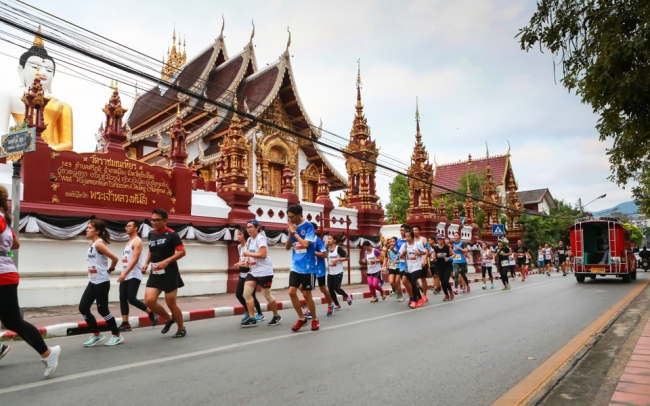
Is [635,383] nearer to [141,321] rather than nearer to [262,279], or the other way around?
[262,279]

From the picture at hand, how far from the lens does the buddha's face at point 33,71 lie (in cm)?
1555

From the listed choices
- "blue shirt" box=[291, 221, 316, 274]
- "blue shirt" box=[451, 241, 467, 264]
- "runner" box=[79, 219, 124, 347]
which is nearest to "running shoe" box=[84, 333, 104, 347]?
"runner" box=[79, 219, 124, 347]

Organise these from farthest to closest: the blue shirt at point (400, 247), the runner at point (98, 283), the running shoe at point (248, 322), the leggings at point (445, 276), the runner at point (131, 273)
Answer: the leggings at point (445, 276) → the blue shirt at point (400, 247) → the running shoe at point (248, 322) → the runner at point (131, 273) → the runner at point (98, 283)

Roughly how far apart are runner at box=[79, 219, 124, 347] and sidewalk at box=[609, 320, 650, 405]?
216 inches

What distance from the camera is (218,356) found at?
5.73 m

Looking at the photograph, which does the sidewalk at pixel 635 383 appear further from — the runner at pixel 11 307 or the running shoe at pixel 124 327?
the running shoe at pixel 124 327

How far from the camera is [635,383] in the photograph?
4059 millimetres

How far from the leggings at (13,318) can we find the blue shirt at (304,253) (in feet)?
11.9

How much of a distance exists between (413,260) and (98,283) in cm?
652

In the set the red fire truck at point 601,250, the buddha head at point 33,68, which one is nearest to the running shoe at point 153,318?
the buddha head at point 33,68

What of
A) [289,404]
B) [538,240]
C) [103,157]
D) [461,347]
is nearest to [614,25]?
[461,347]

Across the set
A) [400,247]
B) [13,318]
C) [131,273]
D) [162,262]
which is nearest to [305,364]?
[162,262]

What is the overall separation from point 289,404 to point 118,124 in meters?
10.6

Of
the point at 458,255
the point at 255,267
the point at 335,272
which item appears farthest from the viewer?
the point at 458,255
